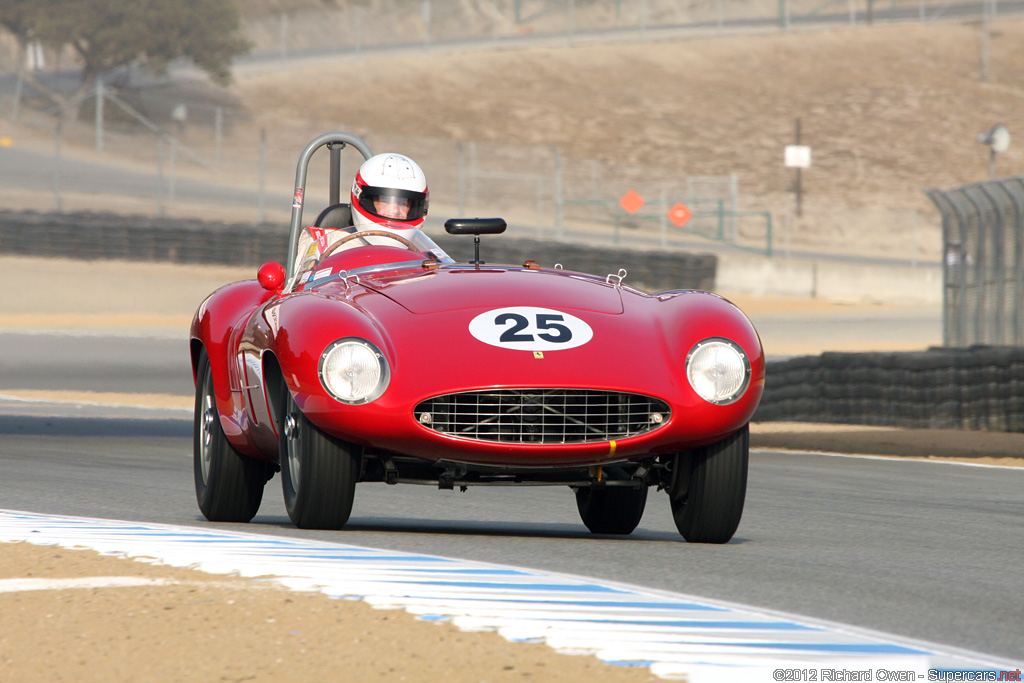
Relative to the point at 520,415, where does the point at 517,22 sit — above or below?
above

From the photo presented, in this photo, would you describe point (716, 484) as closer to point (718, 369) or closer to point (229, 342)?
point (718, 369)

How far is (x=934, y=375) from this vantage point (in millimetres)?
13438

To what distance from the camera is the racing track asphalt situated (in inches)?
183

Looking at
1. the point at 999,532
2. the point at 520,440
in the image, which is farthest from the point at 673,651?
the point at 999,532

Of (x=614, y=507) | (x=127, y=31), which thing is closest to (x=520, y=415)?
(x=614, y=507)

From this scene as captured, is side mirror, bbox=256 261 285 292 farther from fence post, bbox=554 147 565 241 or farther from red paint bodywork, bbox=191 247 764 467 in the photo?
fence post, bbox=554 147 565 241

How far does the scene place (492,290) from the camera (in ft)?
19.3

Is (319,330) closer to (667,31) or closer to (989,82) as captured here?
(989,82)

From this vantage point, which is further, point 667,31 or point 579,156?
point 667,31

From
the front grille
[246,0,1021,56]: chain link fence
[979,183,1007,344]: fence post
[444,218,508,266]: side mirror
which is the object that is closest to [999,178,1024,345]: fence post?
[979,183,1007,344]: fence post

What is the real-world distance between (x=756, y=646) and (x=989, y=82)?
2494 inches

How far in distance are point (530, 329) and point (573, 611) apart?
1.56 metres

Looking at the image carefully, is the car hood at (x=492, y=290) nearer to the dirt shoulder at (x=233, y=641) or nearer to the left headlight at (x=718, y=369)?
the left headlight at (x=718, y=369)

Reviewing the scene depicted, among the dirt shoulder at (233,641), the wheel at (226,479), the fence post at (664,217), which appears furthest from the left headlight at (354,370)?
the fence post at (664,217)
